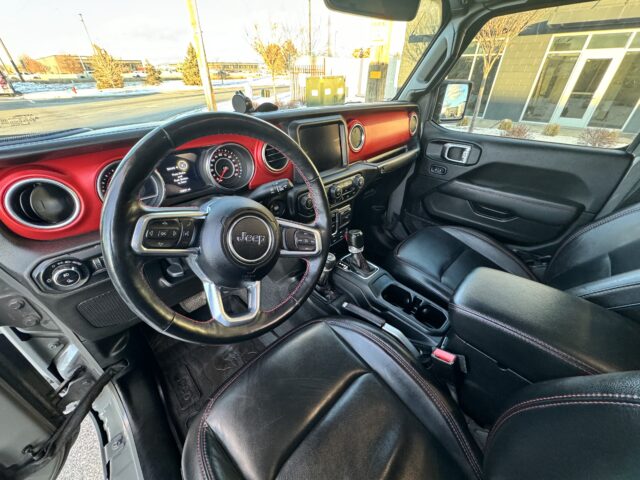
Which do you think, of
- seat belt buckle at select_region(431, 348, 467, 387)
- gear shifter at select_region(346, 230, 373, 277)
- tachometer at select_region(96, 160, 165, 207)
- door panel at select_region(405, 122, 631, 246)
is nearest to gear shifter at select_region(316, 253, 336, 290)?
gear shifter at select_region(346, 230, 373, 277)

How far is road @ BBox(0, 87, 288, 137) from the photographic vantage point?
2.50ft

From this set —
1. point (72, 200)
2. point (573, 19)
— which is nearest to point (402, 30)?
point (573, 19)

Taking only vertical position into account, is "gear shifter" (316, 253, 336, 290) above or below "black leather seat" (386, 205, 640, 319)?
below

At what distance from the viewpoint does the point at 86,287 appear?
2.92 ft

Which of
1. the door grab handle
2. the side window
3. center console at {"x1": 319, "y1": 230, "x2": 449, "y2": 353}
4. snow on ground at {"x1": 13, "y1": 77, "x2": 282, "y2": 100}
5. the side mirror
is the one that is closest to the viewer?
snow on ground at {"x1": 13, "y1": 77, "x2": 282, "y2": 100}

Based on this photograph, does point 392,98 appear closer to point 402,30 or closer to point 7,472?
point 402,30

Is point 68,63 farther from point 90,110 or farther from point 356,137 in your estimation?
point 356,137

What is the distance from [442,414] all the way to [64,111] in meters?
1.38

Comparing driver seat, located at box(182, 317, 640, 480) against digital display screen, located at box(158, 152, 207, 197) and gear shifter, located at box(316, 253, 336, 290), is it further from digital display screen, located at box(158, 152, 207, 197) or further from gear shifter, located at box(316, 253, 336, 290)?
digital display screen, located at box(158, 152, 207, 197)

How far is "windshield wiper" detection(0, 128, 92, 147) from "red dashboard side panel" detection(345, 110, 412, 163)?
117cm

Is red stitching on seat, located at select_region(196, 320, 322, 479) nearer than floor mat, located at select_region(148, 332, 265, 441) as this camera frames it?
Yes

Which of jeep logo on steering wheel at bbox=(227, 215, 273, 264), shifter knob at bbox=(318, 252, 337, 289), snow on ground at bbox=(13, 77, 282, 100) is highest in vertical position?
snow on ground at bbox=(13, 77, 282, 100)

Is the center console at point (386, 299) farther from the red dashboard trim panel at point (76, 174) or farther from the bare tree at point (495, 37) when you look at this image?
the bare tree at point (495, 37)

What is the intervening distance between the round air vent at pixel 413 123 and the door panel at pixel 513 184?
0.10 meters
